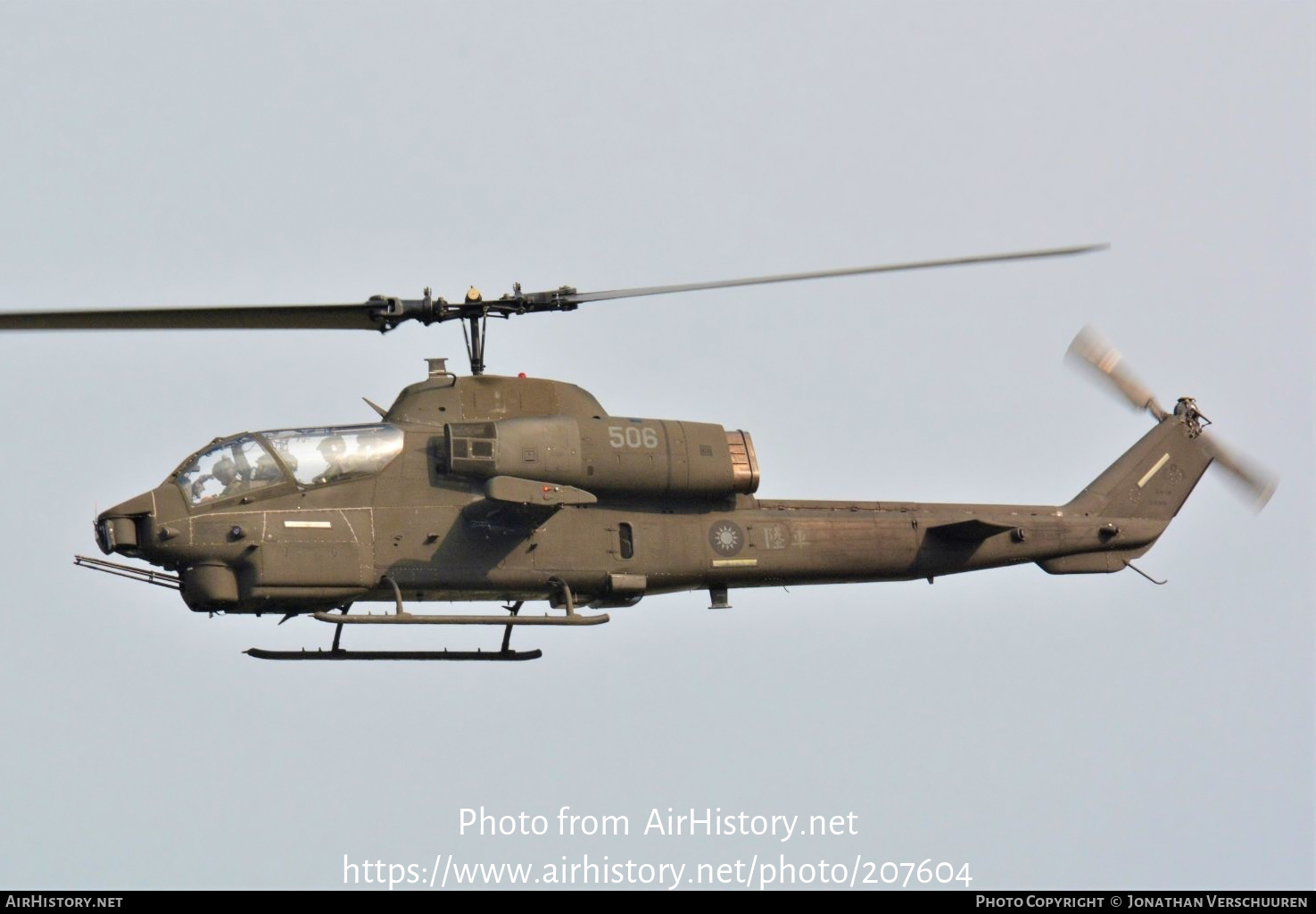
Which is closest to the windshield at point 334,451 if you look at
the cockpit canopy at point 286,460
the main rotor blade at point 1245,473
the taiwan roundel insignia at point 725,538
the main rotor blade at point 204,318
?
the cockpit canopy at point 286,460

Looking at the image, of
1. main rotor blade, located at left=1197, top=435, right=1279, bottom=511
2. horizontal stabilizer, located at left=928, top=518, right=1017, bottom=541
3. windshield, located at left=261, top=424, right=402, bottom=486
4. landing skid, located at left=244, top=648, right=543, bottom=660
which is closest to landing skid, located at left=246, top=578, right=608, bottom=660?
landing skid, located at left=244, top=648, right=543, bottom=660

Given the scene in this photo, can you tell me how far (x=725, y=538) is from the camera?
20.5m

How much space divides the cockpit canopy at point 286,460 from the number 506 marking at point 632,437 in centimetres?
214

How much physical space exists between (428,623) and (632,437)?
308 centimetres

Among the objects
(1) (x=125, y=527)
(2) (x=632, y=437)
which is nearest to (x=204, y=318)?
(1) (x=125, y=527)

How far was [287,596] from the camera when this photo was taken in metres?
18.3

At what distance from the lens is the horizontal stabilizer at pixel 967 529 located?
848 inches

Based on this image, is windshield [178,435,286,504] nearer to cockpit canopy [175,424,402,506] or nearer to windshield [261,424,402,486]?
cockpit canopy [175,424,402,506]

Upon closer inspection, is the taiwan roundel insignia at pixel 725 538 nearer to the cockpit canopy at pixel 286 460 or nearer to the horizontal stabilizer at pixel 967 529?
the horizontal stabilizer at pixel 967 529

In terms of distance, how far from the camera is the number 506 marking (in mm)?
19766

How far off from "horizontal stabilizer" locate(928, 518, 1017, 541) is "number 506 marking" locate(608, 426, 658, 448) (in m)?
3.60

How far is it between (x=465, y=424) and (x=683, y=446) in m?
2.32
